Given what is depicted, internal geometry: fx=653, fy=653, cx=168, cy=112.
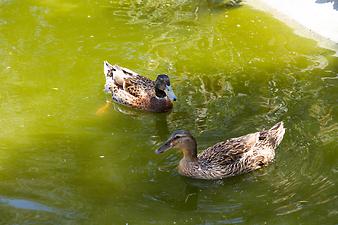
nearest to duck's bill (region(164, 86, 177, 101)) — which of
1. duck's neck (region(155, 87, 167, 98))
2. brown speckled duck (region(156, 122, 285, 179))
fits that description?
duck's neck (region(155, 87, 167, 98))

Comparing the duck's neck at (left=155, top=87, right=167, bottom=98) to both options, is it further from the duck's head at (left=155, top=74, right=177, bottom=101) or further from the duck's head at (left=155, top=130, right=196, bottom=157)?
the duck's head at (left=155, top=130, right=196, bottom=157)

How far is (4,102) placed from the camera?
8523mm

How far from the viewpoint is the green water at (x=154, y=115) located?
6434 millimetres

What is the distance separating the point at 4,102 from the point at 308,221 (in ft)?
14.3

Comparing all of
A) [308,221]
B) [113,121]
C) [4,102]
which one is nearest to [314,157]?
[308,221]

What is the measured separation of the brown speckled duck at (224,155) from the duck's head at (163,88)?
1.26 metres

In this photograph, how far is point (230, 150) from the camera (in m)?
7.04

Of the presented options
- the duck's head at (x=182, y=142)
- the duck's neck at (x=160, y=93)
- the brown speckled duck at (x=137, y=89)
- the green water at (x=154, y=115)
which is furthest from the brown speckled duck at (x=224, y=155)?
the duck's neck at (x=160, y=93)

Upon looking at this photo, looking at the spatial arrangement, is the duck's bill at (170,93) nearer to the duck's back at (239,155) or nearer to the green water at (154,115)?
the green water at (154,115)

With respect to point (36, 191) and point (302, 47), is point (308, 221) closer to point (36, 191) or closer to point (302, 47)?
point (36, 191)

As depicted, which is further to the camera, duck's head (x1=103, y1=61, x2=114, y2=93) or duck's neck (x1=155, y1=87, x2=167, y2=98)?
duck's head (x1=103, y1=61, x2=114, y2=93)

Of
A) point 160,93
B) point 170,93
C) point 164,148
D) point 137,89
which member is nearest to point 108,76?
point 137,89

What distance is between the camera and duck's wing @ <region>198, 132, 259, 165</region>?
23.0 ft

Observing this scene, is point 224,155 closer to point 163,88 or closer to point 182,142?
point 182,142
